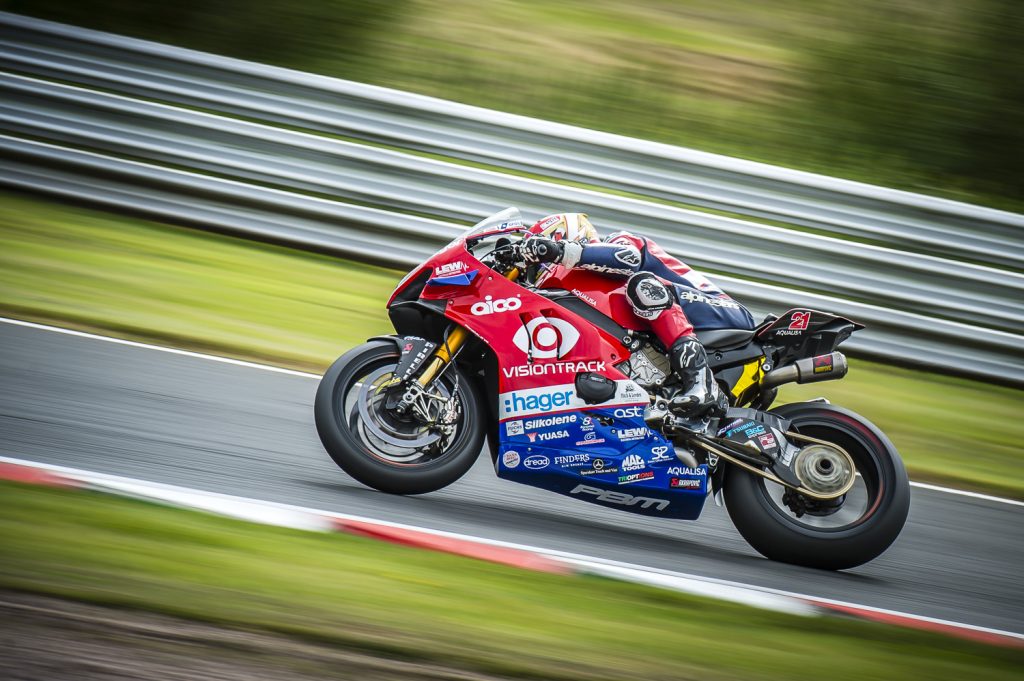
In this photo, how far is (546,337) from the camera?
478 centimetres

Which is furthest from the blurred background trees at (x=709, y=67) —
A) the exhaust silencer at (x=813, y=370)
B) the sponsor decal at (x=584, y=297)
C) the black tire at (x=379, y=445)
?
the black tire at (x=379, y=445)

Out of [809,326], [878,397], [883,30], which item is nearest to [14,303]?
[809,326]

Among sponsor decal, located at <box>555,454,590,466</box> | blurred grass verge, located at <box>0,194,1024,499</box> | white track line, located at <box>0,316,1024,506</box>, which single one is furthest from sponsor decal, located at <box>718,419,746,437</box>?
blurred grass verge, located at <box>0,194,1024,499</box>

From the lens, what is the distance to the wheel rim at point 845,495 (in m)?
4.66

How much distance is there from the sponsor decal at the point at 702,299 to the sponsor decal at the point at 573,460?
34.1 inches

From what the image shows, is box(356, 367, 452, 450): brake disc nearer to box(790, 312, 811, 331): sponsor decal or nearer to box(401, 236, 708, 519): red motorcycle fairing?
box(401, 236, 708, 519): red motorcycle fairing

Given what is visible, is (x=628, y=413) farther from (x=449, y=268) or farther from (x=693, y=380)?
(x=449, y=268)

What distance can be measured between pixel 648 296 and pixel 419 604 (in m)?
1.74

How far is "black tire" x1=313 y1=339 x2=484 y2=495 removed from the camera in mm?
4684

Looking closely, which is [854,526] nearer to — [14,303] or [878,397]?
[878,397]

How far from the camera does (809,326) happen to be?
489 centimetres

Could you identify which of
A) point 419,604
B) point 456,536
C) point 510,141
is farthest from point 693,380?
point 510,141

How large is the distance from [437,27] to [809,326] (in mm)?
7738

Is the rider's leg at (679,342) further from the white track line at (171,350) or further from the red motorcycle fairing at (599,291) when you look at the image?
the white track line at (171,350)
